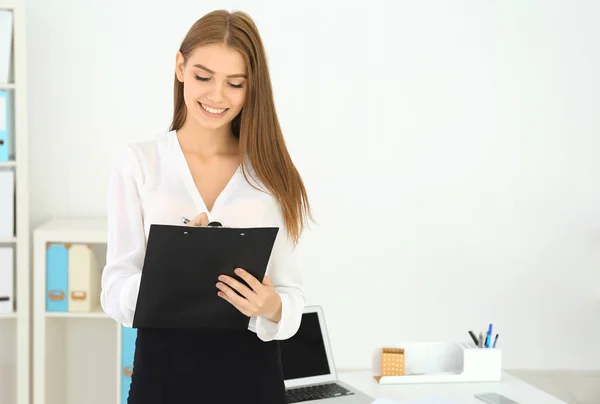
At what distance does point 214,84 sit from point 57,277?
241 centimetres

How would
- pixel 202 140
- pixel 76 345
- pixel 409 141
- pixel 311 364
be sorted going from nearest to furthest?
pixel 202 140
pixel 311 364
pixel 76 345
pixel 409 141

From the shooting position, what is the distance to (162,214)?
5.35ft

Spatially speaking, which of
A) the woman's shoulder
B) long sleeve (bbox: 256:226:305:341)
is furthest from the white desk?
the woman's shoulder

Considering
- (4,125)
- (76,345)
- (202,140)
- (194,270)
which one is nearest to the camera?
(194,270)

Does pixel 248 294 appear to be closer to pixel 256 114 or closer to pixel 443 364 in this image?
pixel 256 114

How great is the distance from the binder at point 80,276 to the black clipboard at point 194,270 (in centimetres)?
232

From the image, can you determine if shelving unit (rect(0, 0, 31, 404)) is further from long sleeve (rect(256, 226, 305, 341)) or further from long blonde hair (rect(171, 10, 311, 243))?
long sleeve (rect(256, 226, 305, 341))

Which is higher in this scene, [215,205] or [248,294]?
[215,205]

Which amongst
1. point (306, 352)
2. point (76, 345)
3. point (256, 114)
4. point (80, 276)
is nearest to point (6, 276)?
point (80, 276)

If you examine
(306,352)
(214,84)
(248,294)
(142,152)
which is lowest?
(306,352)

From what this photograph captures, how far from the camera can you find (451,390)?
2.70 meters

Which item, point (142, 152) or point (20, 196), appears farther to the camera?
point (20, 196)

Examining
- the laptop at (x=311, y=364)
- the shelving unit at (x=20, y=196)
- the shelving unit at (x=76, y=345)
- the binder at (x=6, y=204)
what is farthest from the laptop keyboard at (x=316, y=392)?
the binder at (x=6, y=204)

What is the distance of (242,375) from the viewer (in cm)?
164
